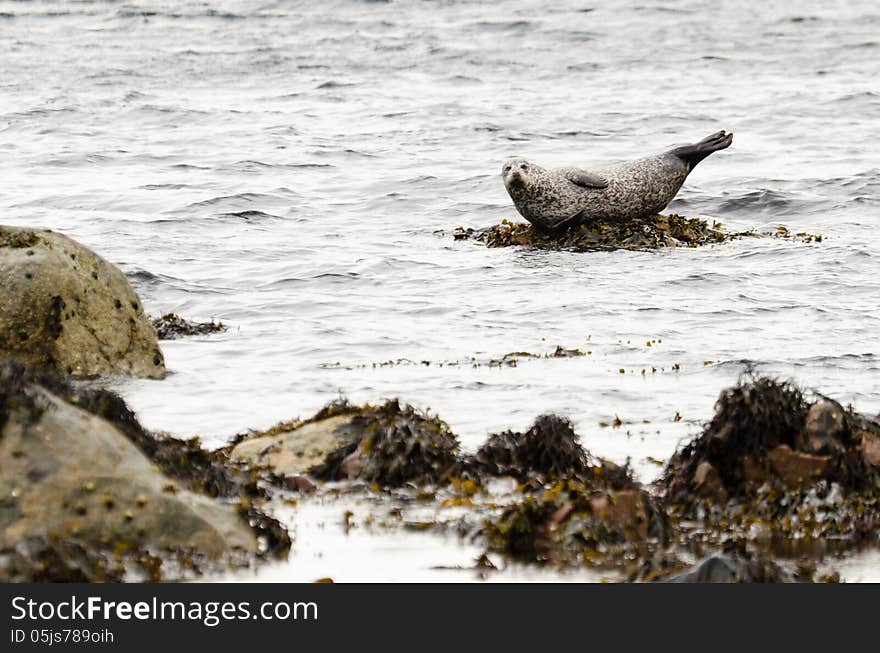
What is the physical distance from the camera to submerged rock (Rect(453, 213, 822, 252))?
43.5ft

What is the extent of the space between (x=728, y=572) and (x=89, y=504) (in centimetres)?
223

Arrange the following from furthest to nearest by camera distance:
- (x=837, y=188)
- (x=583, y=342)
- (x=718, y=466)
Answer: (x=837, y=188), (x=583, y=342), (x=718, y=466)

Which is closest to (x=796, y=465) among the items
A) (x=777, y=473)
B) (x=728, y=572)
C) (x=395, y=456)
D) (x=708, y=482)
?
(x=777, y=473)

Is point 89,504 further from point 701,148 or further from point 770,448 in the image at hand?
point 701,148

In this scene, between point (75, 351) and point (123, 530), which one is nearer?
point (123, 530)

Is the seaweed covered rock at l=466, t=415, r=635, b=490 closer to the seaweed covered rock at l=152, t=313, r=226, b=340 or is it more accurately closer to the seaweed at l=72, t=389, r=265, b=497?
the seaweed at l=72, t=389, r=265, b=497

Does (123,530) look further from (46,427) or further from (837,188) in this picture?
(837,188)

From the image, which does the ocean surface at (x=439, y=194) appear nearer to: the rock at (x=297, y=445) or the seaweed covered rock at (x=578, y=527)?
the seaweed covered rock at (x=578, y=527)

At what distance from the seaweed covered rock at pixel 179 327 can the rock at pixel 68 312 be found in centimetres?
125

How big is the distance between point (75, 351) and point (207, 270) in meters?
4.54

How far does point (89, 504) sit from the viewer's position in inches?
196

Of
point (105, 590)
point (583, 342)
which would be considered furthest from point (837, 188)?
point (105, 590)

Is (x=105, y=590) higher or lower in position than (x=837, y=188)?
lower

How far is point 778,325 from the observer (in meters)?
10.0
